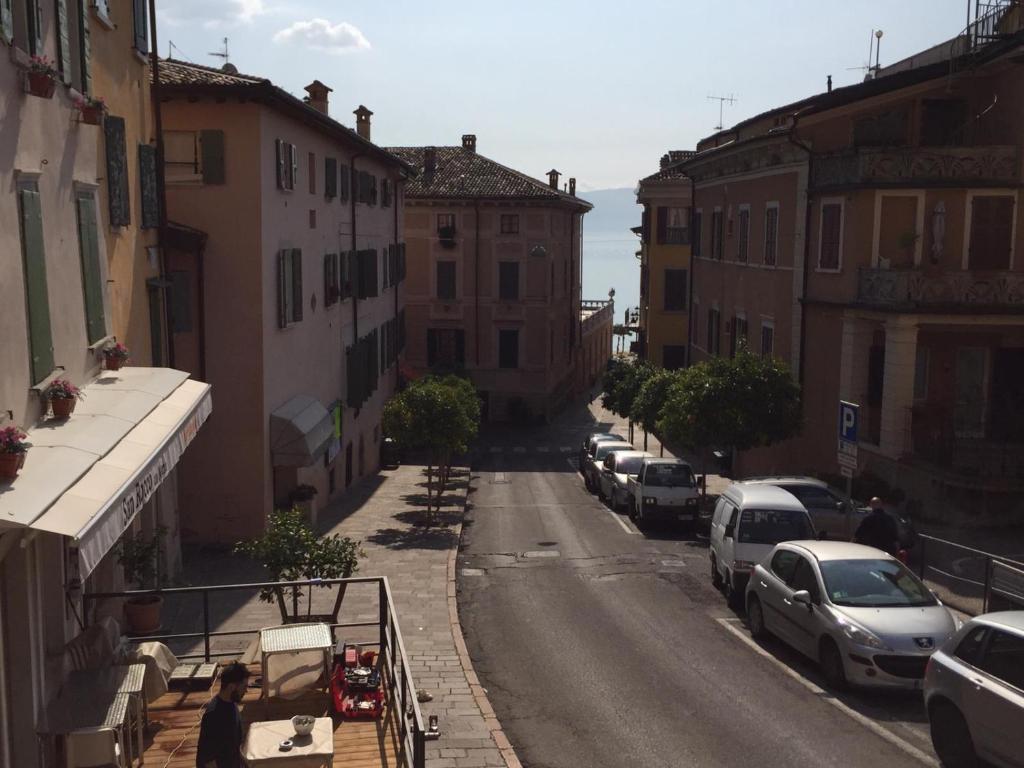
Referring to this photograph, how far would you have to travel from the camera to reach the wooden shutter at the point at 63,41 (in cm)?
1161

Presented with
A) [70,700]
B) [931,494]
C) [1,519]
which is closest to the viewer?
[1,519]

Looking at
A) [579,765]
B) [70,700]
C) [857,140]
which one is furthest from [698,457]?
[70,700]

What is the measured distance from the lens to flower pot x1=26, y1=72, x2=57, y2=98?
10328 millimetres

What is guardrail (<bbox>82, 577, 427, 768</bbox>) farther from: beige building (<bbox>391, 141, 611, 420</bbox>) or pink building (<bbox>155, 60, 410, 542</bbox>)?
beige building (<bbox>391, 141, 611, 420</bbox>)

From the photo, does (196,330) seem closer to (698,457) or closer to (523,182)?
(698,457)

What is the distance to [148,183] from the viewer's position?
17.1 m

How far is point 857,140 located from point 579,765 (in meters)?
23.1

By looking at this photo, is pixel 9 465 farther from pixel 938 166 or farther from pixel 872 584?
pixel 938 166

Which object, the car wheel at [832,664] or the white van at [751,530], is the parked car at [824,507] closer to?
the white van at [751,530]

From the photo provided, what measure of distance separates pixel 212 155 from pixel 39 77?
12491 millimetres

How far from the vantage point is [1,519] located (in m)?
7.56

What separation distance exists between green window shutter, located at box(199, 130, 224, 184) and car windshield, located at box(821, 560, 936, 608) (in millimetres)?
14494

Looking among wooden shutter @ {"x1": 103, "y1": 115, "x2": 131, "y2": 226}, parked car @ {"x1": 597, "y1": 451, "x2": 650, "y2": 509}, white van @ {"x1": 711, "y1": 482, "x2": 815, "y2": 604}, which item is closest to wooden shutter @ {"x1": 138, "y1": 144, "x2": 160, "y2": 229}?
wooden shutter @ {"x1": 103, "y1": 115, "x2": 131, "y2": 226}

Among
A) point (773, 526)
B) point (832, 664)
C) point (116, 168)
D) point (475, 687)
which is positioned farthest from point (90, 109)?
point (773, 526)
